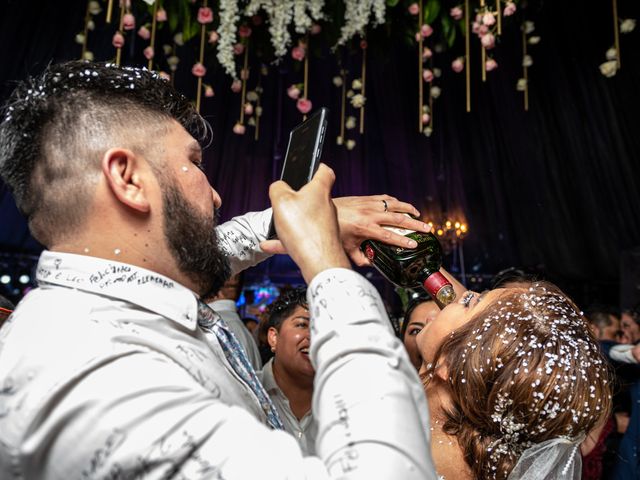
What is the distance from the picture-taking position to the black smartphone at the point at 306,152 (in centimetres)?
87

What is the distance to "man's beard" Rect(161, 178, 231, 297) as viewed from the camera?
86cm

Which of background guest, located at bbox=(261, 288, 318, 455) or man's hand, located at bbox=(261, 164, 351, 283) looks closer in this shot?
man's hand, located at bbox=(261, 164, 351, 283)

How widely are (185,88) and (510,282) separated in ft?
8.90

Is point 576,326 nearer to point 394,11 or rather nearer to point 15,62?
point 394,11

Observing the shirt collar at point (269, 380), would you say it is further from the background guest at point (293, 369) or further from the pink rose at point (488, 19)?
the pink rose at point (488, 19)

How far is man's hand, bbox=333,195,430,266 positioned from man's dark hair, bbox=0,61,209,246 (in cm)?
38

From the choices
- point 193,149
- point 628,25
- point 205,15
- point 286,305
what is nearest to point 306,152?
point 193,149

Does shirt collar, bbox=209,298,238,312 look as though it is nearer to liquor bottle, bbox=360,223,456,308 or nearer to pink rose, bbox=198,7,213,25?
pink rose, bbox=198,7,213,25

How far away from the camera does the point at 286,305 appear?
2.65 m

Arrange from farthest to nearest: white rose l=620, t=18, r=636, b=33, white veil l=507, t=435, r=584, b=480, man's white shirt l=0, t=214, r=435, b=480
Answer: white rose l=620, t=18, r=636, b=33 → white veil l=507, t=435, r=584, b=480 → man's white shirt l=0, t=214, r=435, b=480

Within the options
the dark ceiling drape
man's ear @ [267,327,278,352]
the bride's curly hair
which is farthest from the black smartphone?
the dark ceiling drape

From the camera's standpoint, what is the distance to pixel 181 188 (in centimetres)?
88

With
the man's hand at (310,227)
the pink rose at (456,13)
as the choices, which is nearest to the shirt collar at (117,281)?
the man's hand at (310,227)

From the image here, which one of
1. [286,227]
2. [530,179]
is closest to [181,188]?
[286,227]
